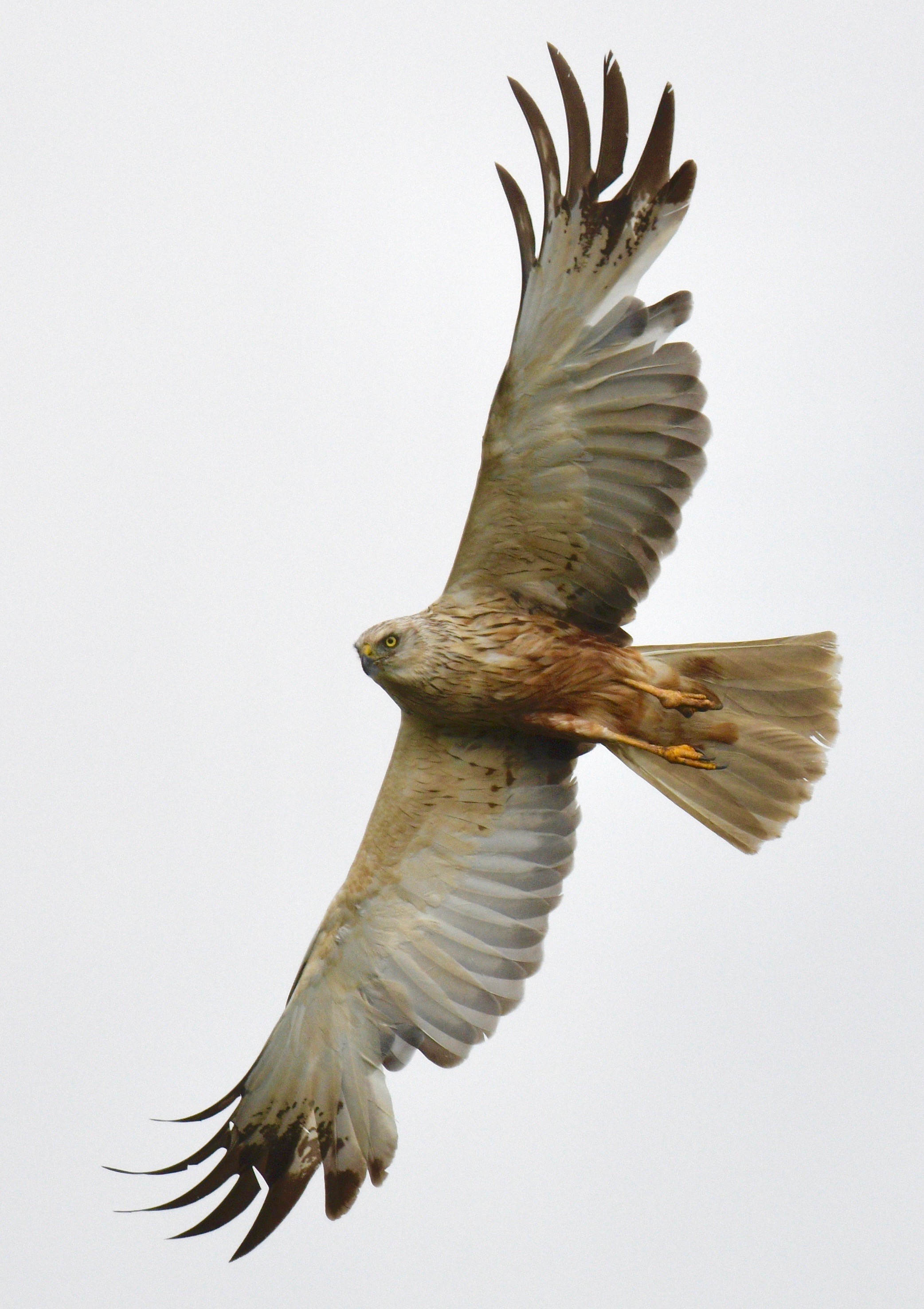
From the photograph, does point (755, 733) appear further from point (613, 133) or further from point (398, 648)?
point (613, 133)

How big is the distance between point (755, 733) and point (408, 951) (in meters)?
1.94

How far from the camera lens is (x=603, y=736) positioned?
7.82 meters

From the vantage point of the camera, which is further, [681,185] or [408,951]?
[408,951]

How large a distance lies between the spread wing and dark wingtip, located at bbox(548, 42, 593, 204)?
8.30 ft

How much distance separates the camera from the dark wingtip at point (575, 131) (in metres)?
6.96

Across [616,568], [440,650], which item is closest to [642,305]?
[616,568]

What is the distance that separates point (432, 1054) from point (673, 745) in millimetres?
1843

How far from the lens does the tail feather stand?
26.1ft

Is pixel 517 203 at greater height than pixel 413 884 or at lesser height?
A: greater

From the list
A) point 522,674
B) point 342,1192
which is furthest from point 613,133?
point 342,1192

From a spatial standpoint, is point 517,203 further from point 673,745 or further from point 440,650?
point 673,745

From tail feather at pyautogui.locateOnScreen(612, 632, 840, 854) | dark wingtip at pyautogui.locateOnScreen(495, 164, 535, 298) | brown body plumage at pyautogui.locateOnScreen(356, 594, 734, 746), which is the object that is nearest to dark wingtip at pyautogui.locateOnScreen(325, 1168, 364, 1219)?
brown body plumage at pyautogui.locateOnScreen(356, 594, 734, 746)

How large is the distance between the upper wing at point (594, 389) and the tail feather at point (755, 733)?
0.56 meters

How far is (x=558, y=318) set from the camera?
289 inches
